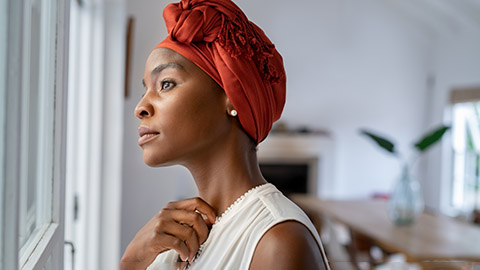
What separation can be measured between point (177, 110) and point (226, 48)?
0.09 meters

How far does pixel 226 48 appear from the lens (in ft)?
1.96

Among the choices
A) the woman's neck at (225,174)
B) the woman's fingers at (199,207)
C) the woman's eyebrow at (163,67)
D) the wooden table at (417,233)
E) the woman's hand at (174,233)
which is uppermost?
the woman's eyebrow at (163,67)

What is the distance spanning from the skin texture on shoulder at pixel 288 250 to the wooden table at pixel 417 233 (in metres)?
1.35

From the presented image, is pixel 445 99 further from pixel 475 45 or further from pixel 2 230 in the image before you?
pixel 2 230

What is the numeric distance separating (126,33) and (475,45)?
4.22 meters

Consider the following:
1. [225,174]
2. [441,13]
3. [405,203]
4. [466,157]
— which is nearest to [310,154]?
[466,157]

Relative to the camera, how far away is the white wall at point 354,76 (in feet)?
19.1

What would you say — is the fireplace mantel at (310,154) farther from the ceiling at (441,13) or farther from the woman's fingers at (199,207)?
the woman's fingers at (199,207)

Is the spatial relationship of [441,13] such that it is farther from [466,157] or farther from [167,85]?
[167,85]

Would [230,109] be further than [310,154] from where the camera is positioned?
No

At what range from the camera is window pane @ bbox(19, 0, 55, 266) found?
25.4 inches

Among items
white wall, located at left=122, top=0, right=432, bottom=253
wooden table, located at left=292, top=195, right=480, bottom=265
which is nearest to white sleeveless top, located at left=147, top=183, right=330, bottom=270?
wooden table, located at left=292, top=195, right=480, bottom=265


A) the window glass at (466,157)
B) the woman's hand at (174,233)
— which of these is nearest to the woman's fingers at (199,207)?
the woman's hand at (174,233)

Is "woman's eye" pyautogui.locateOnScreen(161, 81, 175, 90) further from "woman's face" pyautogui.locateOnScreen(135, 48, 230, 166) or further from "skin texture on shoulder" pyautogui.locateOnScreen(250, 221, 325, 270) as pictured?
"skin texture on shoulder" pyautogui.locateOnScreen(250, 221, 325, 270)
